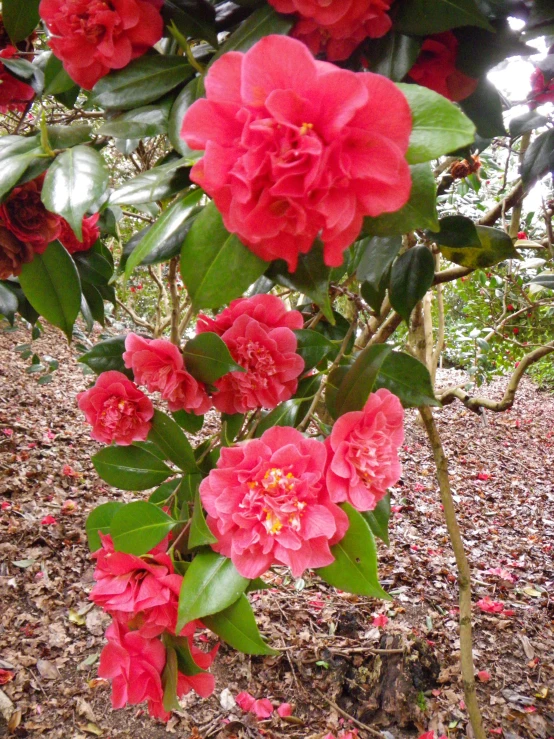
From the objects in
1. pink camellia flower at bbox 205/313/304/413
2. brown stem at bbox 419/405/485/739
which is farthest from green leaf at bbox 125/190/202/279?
brown stem at bbox 419/405/485/739

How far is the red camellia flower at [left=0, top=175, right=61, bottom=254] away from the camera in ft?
2.04

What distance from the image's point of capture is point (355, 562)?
0.47m

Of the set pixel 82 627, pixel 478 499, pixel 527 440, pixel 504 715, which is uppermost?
pixel 82 627

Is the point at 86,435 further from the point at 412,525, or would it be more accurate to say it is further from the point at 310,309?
the point at 310,309

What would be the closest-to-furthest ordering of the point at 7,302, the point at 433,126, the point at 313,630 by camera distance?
the point at 433,126
the point at 7,302
the point at 313,630

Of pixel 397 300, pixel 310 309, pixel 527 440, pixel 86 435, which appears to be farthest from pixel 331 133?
pixel 527 440

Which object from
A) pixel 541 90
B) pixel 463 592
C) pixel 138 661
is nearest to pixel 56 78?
pixel 138 661

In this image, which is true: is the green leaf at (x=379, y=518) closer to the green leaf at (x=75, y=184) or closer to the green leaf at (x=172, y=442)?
the green leaf at (x=172, y=442)

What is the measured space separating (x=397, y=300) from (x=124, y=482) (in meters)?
0.46

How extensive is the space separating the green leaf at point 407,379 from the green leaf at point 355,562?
0.22 m

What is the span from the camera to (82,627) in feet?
6.37

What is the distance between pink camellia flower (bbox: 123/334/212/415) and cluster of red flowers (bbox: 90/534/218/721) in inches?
7.0

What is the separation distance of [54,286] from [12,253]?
69 mm

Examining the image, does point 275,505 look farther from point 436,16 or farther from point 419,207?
point 436,16
